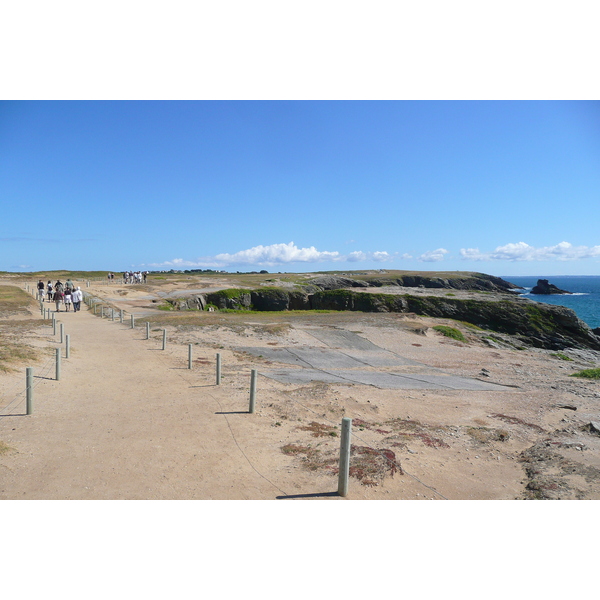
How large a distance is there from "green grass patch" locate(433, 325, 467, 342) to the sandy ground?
39.1 ft

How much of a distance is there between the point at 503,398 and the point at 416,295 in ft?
123

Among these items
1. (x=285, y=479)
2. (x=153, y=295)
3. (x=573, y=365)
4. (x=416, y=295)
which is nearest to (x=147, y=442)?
(x=285, y=479)

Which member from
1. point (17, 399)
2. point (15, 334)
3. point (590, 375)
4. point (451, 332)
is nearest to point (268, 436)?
point (17, 399)

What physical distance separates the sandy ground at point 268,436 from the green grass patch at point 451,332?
11906mm

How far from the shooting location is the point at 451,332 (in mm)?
31312

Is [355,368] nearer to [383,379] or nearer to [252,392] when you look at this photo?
[383,379]

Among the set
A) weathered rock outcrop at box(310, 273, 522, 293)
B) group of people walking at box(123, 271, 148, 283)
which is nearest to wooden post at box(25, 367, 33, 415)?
group of people walking at box(123, 271, 148, 283)

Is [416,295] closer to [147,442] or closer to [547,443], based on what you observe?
[547,443]

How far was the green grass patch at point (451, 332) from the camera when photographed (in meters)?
30.7

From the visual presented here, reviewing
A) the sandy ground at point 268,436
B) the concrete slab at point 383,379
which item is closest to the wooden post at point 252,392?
the sandy ground at point 268,436

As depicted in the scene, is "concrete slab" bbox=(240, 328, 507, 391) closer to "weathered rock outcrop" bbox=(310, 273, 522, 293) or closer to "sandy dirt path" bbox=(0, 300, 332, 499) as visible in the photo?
"sandy dirt path" bbox=(0, 300, 332, 499)

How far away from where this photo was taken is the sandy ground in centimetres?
709

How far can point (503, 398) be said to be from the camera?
15.0 m

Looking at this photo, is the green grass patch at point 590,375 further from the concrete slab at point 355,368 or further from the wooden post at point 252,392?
the wooden post at point 252,392
